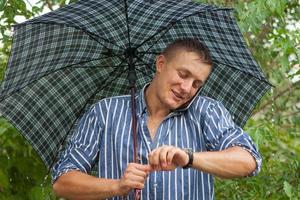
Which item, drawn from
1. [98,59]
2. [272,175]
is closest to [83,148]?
[98,59]

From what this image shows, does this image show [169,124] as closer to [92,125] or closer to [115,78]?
[92,125]

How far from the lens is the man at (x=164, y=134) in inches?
113

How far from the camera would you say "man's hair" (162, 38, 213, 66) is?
9.57ft

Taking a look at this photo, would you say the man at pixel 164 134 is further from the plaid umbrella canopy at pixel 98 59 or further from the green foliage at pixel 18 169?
the green foliage at pixel 18 169

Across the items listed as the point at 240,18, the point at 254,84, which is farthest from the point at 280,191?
the point at 254,84

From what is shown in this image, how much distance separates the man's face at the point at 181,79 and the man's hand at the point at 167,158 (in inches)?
13.6

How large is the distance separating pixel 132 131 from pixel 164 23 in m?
0.44

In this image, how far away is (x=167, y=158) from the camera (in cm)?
250

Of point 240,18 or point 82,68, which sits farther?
point 240,18

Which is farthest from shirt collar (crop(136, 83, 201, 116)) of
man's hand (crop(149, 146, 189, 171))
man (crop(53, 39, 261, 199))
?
man's hand (crop(149, 146, 189, 171))

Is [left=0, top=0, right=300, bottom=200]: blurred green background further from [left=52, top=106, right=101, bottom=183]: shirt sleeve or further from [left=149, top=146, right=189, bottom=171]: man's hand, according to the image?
[left=149, top=146, right=189, bottom=171]: man's hand

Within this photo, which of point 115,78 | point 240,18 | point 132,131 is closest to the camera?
point 132,131

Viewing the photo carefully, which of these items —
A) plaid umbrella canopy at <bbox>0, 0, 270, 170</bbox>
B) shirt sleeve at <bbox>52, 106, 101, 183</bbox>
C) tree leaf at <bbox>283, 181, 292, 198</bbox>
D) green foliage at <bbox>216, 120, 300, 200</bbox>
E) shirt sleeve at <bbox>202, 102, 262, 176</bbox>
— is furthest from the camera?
green foliage at <bbox>216, 120, 300, 200</bbox>

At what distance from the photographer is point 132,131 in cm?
295
